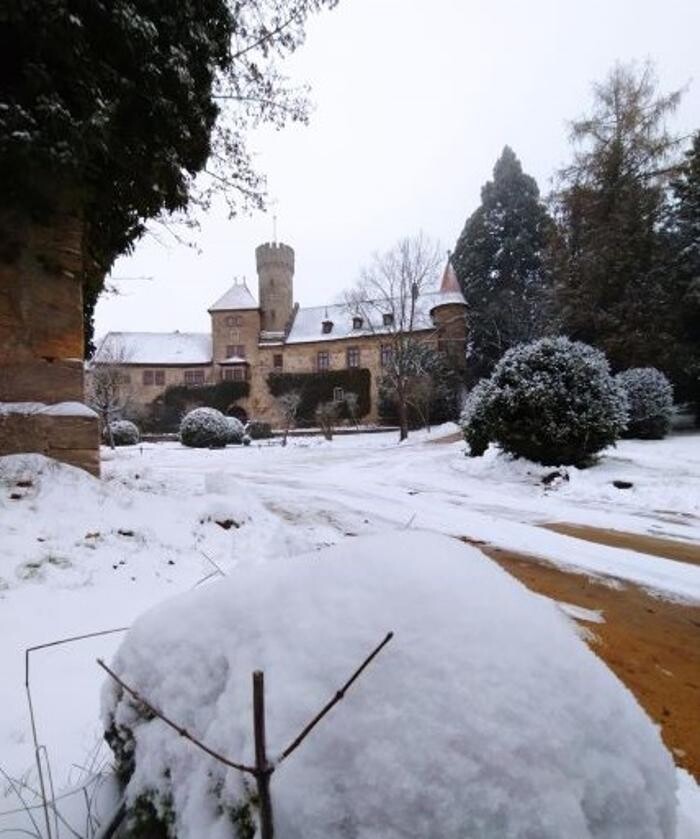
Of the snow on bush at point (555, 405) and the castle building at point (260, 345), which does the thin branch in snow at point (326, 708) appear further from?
the castle building at point (260, 345)

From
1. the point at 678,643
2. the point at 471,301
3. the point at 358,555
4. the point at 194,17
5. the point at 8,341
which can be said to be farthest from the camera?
the point at 471,301

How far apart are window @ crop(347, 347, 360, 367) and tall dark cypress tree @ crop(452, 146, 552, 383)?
341 inches

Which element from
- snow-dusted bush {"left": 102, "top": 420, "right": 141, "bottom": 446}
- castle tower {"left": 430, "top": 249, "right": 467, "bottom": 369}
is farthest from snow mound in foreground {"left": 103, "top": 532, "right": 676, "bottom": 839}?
castle tower {"left": 430, "top": 249, "right": 467, "bottom": 369}

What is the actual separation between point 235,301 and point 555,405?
3494 centimetres

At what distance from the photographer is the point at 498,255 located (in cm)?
3359

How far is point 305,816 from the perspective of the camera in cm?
81

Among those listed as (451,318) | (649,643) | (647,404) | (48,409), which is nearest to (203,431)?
(451,318)

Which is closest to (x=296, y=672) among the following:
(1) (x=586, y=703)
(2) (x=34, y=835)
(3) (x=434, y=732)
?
(3) (x=434, y=732)

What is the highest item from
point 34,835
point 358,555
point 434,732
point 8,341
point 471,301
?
point 471,301

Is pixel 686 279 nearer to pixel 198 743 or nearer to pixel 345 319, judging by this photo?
pixel 198 743

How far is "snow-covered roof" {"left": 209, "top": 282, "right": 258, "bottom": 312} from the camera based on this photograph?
40.4 m

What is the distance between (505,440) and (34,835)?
9.83 m

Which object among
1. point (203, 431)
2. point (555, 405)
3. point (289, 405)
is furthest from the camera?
point (289, 405)

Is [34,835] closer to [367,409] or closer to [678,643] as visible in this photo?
[678,643]
